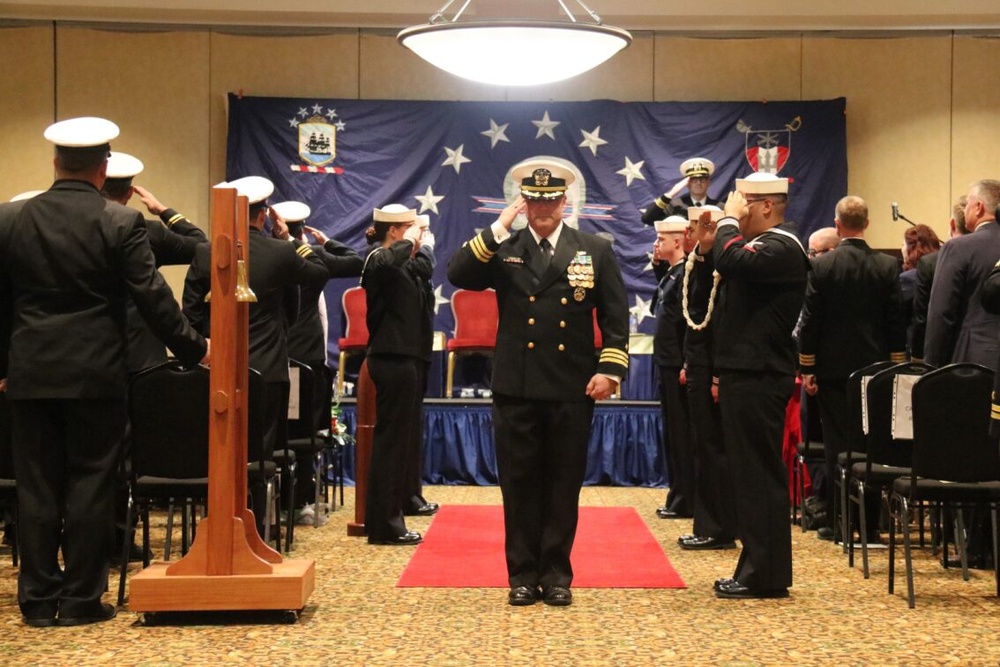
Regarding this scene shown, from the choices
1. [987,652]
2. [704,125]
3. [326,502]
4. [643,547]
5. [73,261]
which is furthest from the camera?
[704,125]

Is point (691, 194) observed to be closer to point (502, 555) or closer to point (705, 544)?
point (705, 544)

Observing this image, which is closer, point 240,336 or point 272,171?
point 240,336

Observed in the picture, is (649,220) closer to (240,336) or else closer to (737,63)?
(737,63)

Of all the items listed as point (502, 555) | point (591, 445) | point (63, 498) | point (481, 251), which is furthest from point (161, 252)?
point (591, 445)

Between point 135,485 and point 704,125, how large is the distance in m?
7.17

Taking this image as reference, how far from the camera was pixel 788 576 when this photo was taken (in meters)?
4.95

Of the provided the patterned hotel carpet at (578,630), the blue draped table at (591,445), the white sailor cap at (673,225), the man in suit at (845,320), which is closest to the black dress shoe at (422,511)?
the blue draped table at (591,445)

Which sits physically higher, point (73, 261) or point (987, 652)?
point (73, 261)

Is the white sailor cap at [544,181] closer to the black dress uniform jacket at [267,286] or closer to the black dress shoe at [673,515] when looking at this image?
the black dress uniform jacket at [267,286]

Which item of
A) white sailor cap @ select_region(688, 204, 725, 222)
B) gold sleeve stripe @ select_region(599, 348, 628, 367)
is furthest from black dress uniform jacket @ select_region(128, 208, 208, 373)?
white sailor cap @ select_region(688, 204, 725, 222)

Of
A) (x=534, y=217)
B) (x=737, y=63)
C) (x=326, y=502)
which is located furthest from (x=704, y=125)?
(x=534, y=217)

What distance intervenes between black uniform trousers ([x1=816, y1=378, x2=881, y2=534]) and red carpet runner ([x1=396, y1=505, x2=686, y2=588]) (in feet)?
3.43

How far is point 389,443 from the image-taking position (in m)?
6.39

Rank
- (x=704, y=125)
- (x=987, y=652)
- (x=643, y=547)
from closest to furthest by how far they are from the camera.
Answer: (x=987, y=652), (x=643, y=547), (x=704, y=125)
